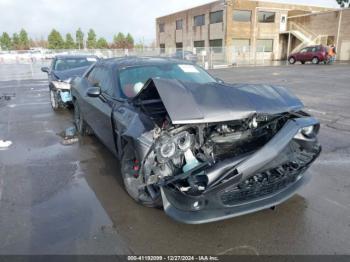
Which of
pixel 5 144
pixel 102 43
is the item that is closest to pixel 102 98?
pixel 5 144

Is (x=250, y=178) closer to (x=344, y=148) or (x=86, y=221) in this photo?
(x=86, y=221)

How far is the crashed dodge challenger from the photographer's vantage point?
2.43m

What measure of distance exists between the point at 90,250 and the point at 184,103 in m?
1.55

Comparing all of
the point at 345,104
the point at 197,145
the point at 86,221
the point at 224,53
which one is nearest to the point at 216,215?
the point at 197,145

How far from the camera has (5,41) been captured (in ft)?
254

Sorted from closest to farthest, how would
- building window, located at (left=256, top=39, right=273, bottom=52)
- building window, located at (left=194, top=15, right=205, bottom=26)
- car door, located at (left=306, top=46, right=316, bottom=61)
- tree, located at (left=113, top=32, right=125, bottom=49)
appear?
car door, located at (left=306, top=46, right=316, bottom=61), building window, located at (left=256, top=39, right=273, bottom=52), building window, located at (left=194, top=15, right=205, bottom=26), tree, located at (left=113, top=32, right=125, bottom=49)

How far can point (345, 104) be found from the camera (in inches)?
334

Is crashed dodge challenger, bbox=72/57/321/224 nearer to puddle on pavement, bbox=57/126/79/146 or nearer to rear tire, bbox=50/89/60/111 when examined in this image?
puddle on pavement, bbox=57/126/79/146

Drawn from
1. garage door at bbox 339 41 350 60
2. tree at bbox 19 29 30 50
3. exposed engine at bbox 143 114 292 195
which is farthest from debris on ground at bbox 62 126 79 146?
tree at bbox 19 29 30 50

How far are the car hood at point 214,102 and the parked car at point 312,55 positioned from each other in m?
28.3

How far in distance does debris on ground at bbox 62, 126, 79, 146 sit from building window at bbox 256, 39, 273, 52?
34296mm

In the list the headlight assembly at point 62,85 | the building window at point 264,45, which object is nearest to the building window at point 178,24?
the building window at point 264,45

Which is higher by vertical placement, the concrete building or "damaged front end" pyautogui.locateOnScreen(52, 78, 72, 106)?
the concrete building

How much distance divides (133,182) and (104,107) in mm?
1310
